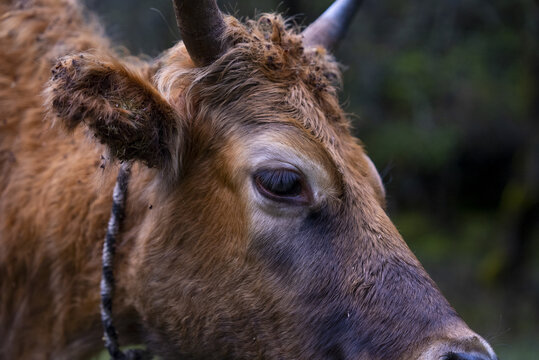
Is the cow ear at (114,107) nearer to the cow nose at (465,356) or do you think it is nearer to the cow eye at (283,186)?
the cow eye at (283,186)

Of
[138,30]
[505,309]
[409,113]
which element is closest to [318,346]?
[138,30]

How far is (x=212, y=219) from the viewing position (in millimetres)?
3316

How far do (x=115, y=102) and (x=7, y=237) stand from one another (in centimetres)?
136

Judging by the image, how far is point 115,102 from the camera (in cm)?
309

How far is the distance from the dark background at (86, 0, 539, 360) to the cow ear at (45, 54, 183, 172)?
18.0 feet

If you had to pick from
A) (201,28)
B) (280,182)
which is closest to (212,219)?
(280,182)

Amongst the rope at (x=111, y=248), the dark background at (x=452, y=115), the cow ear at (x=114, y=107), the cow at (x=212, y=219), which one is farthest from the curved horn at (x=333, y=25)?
the dark background at (x=452, y=115)

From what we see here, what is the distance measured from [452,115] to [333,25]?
42.7 feet

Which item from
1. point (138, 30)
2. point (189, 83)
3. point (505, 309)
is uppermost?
point (189, 83)

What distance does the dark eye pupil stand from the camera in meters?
3.16

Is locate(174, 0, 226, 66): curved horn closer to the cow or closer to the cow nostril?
the cow

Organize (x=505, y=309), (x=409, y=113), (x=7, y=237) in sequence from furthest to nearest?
(x=409, y=113) < (x=505, y=309) < (x=7, y=237)

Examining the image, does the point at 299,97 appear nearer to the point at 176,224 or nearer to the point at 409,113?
the point at 176,224

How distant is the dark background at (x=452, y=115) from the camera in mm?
10531
